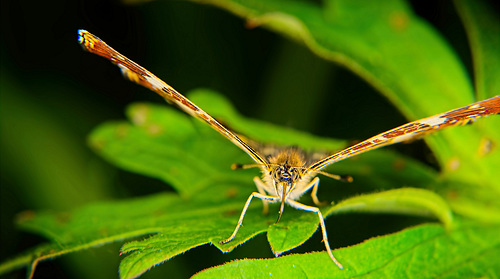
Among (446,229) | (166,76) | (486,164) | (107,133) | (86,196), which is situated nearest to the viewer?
(446,229)

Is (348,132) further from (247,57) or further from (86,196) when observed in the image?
(86,196)

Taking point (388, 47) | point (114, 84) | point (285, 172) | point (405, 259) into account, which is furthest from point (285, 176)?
point (114, 84)

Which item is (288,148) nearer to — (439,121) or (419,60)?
(439,121)

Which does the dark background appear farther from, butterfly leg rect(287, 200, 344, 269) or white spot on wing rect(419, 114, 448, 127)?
white spot on wing rect(419, 114, 448, 127)

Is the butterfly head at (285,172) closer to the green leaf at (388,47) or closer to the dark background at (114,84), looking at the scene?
the green leaf at (388,47)

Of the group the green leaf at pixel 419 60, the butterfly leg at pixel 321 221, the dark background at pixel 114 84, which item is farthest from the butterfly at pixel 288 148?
the dark background at pixel 114 84

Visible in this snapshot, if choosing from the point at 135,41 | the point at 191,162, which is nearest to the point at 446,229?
the point at 191,162
